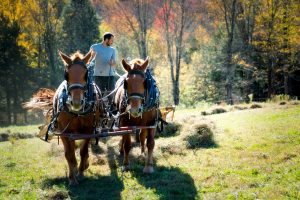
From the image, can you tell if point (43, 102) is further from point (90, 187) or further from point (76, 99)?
point (76, 99)

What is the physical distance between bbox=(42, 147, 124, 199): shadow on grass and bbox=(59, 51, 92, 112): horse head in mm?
1476

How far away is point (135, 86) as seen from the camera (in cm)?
664

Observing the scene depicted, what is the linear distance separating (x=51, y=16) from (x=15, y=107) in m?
7.92

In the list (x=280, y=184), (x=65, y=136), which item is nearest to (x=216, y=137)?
(x=280, y=184)

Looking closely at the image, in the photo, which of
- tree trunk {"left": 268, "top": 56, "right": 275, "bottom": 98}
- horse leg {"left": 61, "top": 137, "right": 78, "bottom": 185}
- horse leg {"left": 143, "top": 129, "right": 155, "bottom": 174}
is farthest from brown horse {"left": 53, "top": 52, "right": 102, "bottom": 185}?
tree trunk {"left": 268, "top": 56, "right": 275, "bottom": 98}

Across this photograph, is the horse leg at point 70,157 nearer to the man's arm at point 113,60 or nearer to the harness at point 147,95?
the harness at point 147,95

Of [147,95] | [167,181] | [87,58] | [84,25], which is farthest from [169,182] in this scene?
[84,25]

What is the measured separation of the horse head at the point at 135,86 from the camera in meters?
6.52

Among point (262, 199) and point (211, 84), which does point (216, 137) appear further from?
point (211, 84)

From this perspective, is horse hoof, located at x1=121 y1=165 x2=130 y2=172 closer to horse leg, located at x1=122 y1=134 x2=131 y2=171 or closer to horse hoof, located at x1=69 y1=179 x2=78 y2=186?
horse leg, located at x1=122 y1=134 x2=131 y2=171

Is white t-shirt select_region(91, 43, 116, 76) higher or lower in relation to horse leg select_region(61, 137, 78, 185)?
higher

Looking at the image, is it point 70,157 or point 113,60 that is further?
point 113,60

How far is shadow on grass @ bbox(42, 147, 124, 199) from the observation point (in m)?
6.15

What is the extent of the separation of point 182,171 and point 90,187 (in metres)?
1.92
